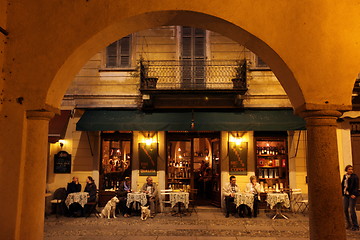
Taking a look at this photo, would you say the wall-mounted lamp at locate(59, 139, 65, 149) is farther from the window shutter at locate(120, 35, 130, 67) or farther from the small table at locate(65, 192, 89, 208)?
the window shutter at locate(120, 35, 130, 67)

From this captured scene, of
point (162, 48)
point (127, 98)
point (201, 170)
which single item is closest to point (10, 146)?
point (127, 98)

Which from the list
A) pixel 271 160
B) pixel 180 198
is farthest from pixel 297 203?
pixel 180 198

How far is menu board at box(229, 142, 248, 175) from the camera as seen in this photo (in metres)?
10.8

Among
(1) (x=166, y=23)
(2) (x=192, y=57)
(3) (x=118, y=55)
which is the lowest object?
(1) (x=166, y=23)

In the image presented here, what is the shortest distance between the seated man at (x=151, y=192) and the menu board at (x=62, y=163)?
280cm

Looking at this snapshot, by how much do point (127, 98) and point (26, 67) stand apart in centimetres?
654

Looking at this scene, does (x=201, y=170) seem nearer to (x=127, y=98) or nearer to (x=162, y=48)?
(x=127, y=98)

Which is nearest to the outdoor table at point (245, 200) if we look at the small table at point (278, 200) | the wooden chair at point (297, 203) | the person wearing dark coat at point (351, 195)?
the small table at point (278, 200)

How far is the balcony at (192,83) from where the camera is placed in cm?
1011

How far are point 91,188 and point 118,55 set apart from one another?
190 inches

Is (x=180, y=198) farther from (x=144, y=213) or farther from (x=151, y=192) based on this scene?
(x=144, y=213)

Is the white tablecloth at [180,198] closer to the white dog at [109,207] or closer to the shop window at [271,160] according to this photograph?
the white dog at [109,207]

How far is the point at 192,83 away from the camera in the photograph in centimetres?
1055

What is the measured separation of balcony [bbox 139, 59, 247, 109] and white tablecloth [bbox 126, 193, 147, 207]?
2.97m
